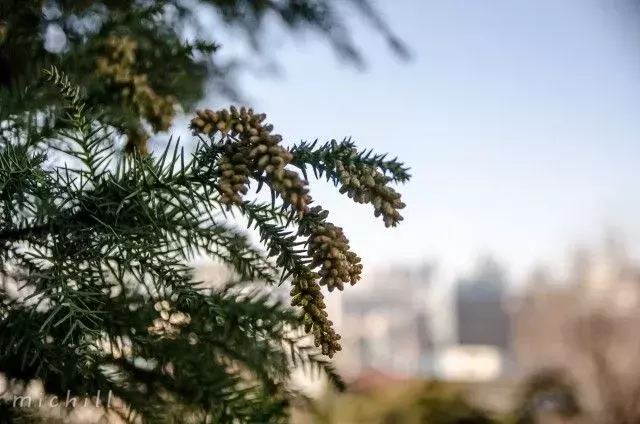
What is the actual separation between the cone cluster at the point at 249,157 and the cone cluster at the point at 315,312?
23 millimetres

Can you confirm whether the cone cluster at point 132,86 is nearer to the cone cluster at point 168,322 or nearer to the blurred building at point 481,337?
the cone cluster at point 168,322

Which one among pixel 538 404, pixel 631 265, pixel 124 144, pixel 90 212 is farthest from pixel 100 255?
pixel 631 265

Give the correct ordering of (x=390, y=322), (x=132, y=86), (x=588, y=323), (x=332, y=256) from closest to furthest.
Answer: (x=332, y=256)
(x=132, y=86)
(x=390, y=322)
(x=588, y=323)

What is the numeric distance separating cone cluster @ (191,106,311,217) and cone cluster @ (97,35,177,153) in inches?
5.2

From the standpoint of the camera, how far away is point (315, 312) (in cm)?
22

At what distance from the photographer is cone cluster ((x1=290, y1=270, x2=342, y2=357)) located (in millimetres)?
215

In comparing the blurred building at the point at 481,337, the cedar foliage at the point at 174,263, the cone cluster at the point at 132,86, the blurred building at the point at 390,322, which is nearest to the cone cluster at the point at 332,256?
the cedar foliage at the point at 174,263

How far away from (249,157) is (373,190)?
4 cm

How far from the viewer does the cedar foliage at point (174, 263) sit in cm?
23

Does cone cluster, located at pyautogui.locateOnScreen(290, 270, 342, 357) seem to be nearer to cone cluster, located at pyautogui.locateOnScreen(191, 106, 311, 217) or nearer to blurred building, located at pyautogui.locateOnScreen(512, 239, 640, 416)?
cone cluster, located at pyautogui.locateOnScreen(191, 106, 311, 217)

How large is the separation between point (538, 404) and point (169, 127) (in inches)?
47.9

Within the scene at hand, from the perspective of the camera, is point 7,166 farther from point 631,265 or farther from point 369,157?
point 631,265

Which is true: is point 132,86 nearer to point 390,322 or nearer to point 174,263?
point 174,263

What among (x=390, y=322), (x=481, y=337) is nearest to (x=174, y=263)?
(x=390, y=322)
